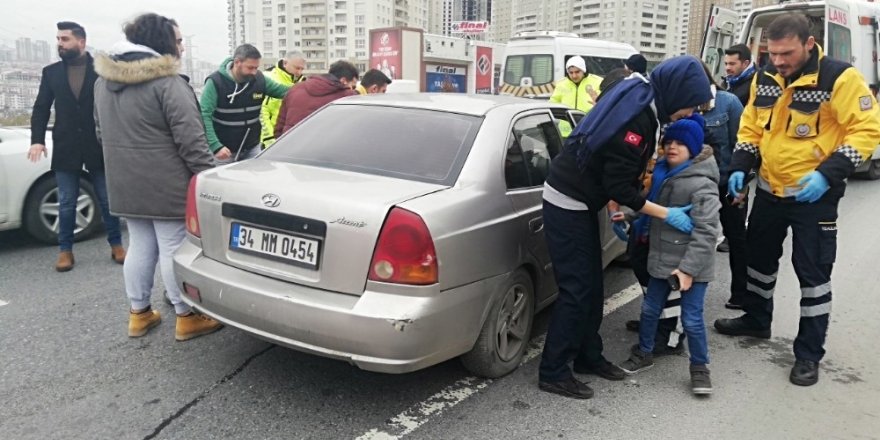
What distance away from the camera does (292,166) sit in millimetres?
3264

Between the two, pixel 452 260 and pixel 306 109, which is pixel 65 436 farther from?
pixel 306 109

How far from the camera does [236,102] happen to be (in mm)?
5180

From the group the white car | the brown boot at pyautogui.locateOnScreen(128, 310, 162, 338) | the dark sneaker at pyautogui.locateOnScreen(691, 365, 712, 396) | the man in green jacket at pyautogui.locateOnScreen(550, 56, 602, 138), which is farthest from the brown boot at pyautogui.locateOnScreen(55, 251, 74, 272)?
the man in green jacket at pyautogui.locateOnScreen(550, 56, 602, 138)

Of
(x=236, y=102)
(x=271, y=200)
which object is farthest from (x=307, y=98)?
(x=271, y=200)

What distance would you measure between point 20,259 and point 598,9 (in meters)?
136

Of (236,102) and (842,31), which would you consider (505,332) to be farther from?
(842,31)

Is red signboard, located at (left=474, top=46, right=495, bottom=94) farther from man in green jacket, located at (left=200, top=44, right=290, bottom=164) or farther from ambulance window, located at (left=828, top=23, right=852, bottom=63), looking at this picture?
man in green jacket, located at (left=200, top=44, right=290, bottom=164)

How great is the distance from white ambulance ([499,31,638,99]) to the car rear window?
11.0 meters

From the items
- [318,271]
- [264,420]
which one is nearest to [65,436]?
[264,420]

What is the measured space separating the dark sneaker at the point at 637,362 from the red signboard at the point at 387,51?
22.6 meters

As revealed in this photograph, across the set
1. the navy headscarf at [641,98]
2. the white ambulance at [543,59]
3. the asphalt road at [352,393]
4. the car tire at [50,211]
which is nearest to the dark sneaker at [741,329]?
the asphalt road at [352,393]

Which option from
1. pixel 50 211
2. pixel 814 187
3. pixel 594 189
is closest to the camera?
pixel 594 189

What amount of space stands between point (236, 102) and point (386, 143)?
2.36m

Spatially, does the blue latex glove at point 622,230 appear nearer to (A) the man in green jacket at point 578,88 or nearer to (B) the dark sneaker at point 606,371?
(B) the dark sneaker at point 606,371
